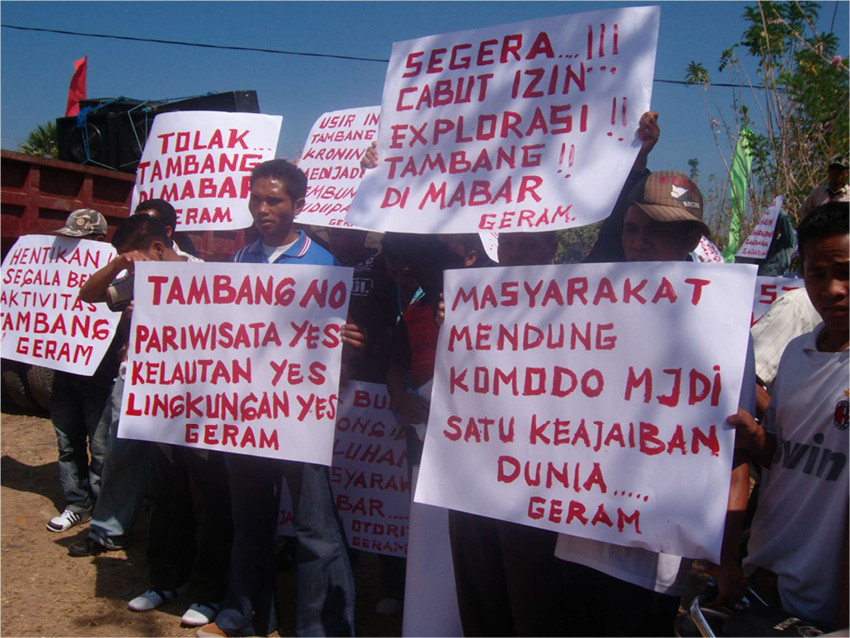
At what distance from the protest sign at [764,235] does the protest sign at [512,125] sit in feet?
11.2

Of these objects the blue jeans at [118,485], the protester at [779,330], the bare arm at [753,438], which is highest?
the protester at [779,330]

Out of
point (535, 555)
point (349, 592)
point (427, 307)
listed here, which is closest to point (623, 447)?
point (535, 555)

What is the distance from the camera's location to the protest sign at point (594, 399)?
180 cm

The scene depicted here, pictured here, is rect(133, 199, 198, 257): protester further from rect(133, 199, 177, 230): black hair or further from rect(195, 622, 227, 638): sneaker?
rect(195, 622, 227, 638): sneaker

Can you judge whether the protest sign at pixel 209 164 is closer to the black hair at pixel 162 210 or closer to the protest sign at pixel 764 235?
the black hair at pixel 162 210

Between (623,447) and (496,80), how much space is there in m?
1.23

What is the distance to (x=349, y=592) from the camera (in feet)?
9.59

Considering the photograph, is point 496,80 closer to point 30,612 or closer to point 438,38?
point 438,38

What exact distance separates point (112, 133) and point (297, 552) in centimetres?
680


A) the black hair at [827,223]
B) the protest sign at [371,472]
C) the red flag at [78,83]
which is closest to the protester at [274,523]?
the protest sign at [371,472]

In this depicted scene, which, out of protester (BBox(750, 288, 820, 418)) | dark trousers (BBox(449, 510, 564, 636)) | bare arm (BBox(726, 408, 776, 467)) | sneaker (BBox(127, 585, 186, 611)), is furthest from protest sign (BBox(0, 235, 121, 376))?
bare arm (BBox(726, 408, 776, 467))

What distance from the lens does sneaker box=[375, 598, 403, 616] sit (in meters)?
3.33

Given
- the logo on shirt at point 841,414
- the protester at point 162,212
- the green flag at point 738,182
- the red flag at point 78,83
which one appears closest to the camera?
the logo on shirt at point 841,414

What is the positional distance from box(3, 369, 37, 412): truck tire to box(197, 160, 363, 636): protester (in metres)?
4.27
